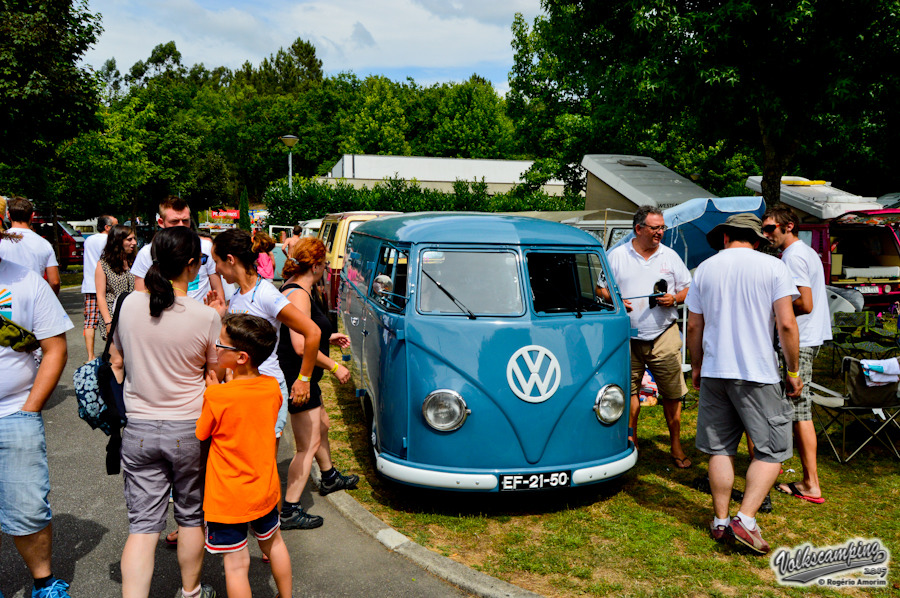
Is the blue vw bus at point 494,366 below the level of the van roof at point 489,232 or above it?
below

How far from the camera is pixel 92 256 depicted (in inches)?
281

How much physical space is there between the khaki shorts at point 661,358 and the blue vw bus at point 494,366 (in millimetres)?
790

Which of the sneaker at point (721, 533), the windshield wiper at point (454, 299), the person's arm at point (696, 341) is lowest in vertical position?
the sneaker at point (721, 533)

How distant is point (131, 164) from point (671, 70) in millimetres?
29211

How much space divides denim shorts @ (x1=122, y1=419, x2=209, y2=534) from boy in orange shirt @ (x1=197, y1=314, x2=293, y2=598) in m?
0.15

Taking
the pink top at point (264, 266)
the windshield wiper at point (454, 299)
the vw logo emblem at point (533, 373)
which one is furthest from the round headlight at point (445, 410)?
the pink top at point (264, 266)

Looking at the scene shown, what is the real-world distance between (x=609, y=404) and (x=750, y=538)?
1.18 meters

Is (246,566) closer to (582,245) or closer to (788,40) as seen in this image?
(582,245)

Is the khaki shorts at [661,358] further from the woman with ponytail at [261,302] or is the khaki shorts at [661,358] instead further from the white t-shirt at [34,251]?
the white t-shirt at [34,251]

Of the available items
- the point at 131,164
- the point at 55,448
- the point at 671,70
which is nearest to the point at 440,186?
the point at 131,164

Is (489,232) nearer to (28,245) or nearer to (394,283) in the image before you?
(394,283)

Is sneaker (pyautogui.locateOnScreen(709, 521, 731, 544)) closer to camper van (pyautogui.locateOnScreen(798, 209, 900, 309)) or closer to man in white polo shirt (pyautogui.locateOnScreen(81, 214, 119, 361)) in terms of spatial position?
man in white polo shirt (pyautogui.locateOnScreen(81, 214, 119, 361))

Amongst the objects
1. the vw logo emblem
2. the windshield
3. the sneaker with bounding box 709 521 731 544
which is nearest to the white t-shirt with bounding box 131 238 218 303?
the windshield

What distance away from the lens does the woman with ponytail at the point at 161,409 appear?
9.80ft
